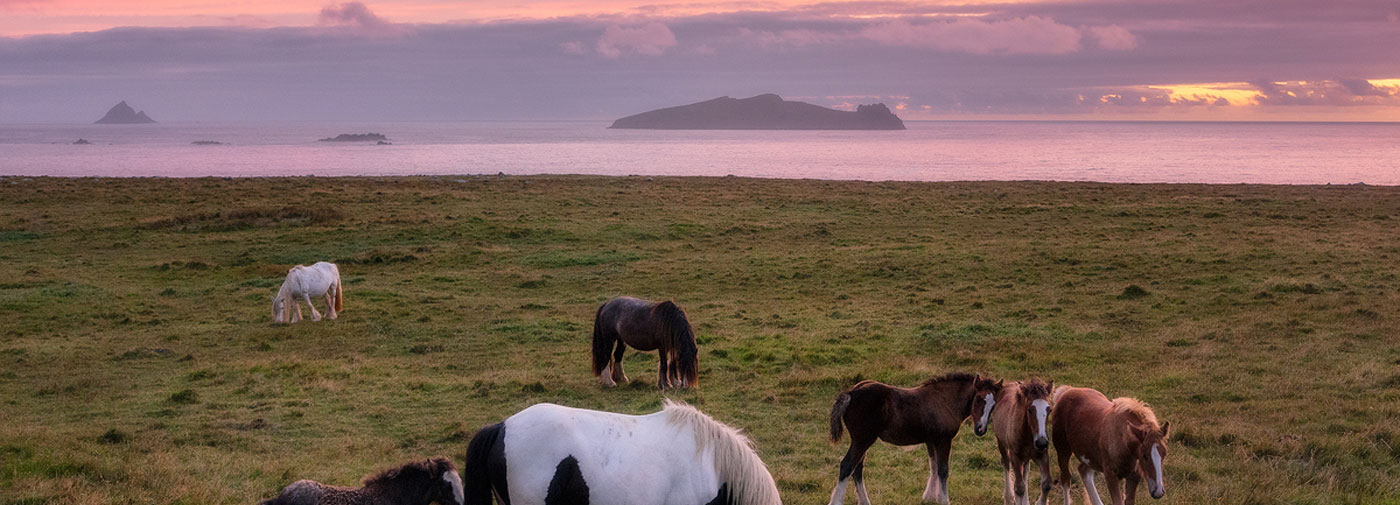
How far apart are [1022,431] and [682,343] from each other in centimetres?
656

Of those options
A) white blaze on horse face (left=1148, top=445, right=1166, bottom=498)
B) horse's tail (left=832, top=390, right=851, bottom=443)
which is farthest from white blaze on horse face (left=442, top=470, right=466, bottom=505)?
white blaze on horse face (left=1148, top=445, right=1166, bottom=498)

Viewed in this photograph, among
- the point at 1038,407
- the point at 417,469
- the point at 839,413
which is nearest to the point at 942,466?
the point at 839,413

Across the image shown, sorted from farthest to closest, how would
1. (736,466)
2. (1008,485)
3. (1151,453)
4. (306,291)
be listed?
(306,291), (1008,485), (1151,453), (736,466)

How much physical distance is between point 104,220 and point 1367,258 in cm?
4254

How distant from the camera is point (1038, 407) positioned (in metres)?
7.82

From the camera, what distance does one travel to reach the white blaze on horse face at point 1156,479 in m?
6.94

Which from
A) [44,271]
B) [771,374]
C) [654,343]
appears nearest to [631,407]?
[654,343]

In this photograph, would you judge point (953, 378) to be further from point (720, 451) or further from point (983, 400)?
point (720, 451)

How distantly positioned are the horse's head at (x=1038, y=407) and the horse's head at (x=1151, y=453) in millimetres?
678

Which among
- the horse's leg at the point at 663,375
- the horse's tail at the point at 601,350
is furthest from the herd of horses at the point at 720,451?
the horse's tail at the point at 601,350

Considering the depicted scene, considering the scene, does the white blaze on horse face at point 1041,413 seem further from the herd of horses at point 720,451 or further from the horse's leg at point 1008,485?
the horse's leg at point 1008,485

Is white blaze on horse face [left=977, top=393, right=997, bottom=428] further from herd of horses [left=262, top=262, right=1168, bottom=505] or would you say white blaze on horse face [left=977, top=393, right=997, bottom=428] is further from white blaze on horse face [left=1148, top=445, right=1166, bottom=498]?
white blaze on horse face [left=1148, top=445, right=1166, bottom=498]

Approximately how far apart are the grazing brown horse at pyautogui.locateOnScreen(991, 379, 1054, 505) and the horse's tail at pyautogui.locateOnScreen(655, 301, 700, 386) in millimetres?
5854

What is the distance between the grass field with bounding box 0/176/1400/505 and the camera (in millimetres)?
10688
